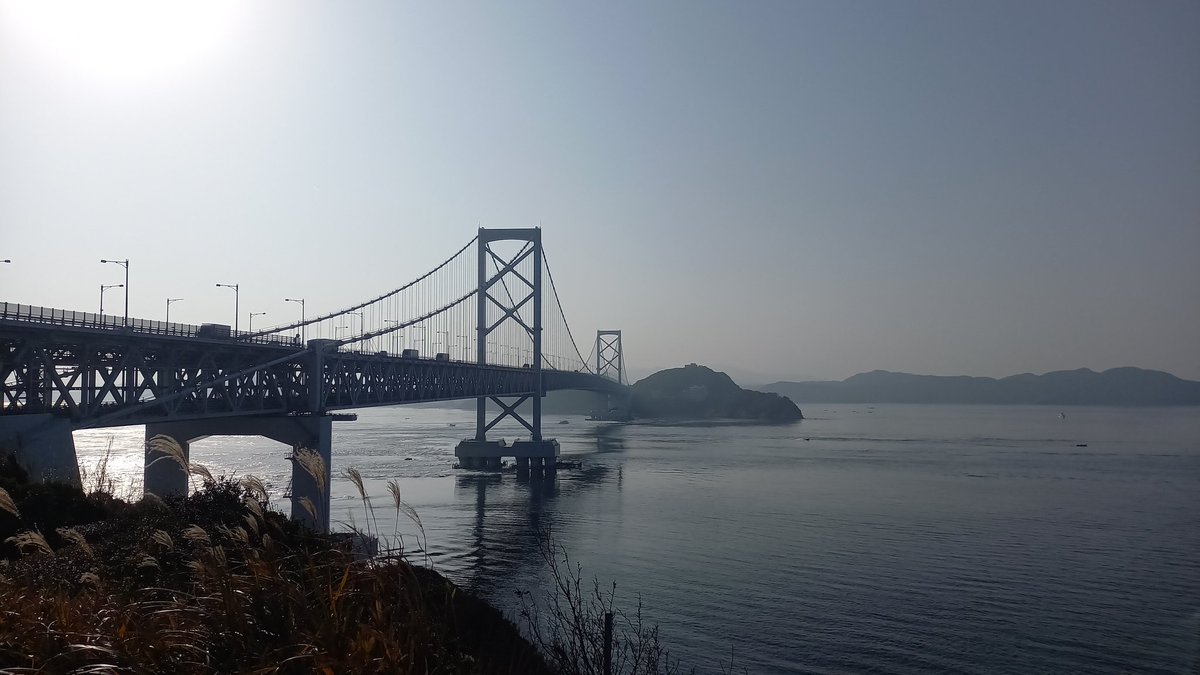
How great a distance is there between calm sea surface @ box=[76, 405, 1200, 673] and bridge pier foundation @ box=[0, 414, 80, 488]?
8.85m

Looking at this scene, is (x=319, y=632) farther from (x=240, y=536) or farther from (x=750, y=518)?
(x=750, y=518)

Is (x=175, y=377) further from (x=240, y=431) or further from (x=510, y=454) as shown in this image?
(x=510, y=454)

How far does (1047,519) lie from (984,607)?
19.7 metres

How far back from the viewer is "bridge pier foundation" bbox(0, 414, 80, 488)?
22000mm

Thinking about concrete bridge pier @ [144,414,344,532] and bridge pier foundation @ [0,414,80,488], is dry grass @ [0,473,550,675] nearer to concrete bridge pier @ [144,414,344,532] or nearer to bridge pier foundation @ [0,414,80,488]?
bridge pier foundation @ [0,414,80,488]

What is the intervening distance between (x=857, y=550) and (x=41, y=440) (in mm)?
28161

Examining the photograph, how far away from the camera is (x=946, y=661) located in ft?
66.2

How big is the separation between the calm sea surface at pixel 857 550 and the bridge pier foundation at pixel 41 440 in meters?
8.85

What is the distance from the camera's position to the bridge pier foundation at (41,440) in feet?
72.2

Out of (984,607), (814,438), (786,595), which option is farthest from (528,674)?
(814,438)

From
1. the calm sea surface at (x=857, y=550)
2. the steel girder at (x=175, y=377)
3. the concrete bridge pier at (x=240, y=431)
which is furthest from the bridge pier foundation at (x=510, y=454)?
the concrete bridge pier at (x=240, y=431)

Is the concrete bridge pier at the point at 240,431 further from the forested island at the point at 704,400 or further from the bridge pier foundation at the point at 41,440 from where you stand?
the forested island at the point at 704,400

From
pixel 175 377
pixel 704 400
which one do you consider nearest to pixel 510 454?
pixel 175 377

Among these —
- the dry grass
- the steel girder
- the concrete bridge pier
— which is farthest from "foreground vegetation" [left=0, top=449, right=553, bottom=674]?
the concrete bridge pier
